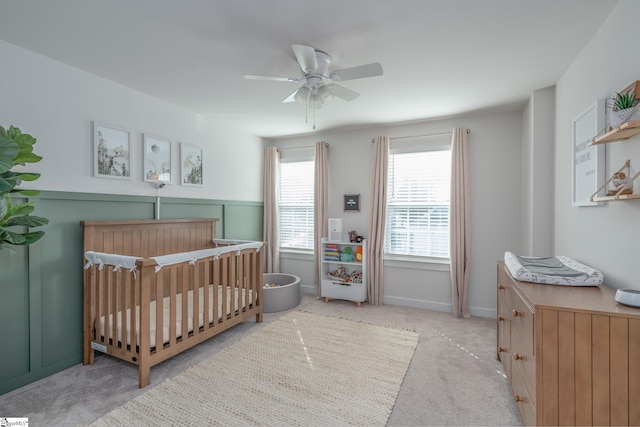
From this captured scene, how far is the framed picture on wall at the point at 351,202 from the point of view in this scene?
4098 millimetres

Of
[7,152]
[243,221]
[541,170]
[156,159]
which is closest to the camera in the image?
[7,152]

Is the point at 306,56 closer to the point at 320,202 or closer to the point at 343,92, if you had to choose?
the point at 343,92

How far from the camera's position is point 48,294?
2.20m

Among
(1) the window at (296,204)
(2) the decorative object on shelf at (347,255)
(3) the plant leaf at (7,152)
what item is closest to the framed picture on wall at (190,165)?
(1) the window at (296,204)

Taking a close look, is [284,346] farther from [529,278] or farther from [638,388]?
[638,388]

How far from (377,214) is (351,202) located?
1.41 feet

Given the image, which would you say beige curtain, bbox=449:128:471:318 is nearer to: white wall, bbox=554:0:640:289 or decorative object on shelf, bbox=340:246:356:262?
white wall, bbox=554:0:640:289

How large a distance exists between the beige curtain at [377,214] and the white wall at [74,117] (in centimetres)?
220

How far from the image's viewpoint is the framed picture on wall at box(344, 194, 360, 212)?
4.10 metres

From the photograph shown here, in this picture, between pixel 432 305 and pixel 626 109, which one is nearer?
pixel 626 109

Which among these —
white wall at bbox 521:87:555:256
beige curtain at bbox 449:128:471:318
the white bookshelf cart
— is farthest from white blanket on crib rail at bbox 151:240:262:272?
white wall at bbox 521:87:555:256

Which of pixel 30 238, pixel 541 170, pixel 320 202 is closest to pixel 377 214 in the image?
pixel 320 202

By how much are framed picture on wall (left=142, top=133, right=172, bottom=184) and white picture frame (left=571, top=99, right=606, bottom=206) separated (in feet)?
11.4

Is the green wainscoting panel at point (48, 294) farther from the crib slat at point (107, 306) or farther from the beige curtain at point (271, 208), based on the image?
the beige curtain at point (271, 208)
